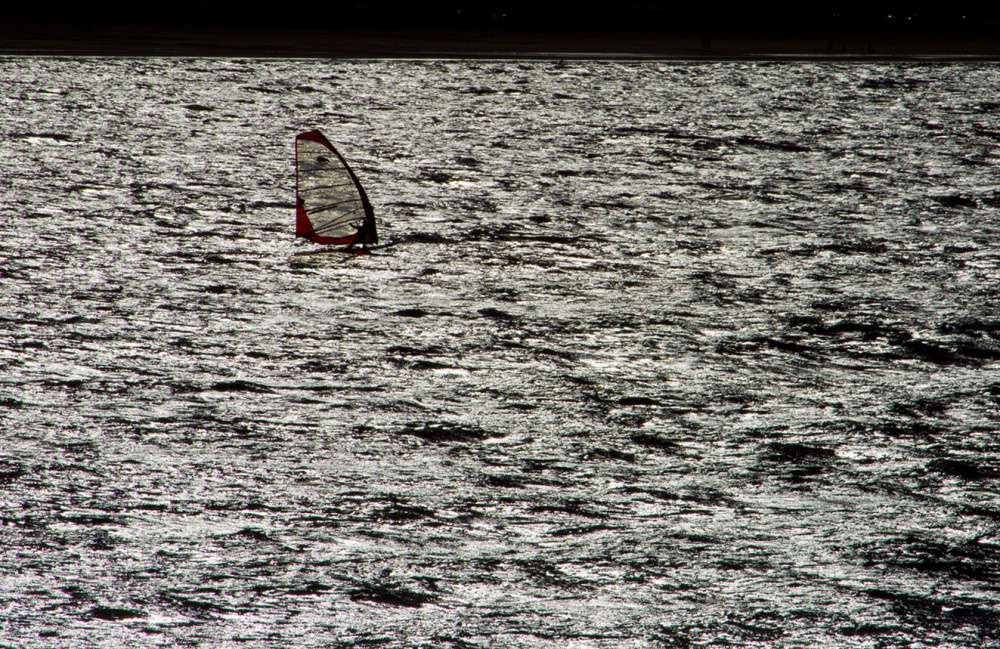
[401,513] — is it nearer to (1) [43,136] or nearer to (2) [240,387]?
(2) [240,387]

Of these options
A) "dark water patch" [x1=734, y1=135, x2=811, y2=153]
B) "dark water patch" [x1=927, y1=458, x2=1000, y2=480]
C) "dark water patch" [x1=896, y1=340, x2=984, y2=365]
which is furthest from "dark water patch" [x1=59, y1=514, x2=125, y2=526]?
"dark water patch" [x1=734, y1=135, x2=811, y2=153]

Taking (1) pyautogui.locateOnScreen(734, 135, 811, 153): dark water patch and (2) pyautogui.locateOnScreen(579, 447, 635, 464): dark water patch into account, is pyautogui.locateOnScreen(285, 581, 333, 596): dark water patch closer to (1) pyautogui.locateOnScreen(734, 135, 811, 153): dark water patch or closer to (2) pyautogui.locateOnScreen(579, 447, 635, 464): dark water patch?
(2) pyautogui.locateOnScreen(579, 447, 635, 464): dark water patch

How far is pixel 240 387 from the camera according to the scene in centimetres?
313

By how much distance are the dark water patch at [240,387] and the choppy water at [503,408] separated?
0.04 ft

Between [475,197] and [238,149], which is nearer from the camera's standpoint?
[475,197]

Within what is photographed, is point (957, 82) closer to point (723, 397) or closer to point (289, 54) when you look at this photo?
point (289, 54)

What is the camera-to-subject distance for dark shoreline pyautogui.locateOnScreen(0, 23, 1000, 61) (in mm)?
12391

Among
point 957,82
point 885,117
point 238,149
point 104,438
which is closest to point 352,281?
point 104,438

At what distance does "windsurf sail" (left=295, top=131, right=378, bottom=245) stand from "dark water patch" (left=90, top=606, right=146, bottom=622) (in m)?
2.77

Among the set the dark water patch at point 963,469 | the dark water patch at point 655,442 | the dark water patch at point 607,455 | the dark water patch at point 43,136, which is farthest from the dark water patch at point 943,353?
the dark water patch at point 43,136

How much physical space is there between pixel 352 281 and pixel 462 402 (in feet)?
4.10

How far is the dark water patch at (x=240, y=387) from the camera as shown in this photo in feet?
10.2

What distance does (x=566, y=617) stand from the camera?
2.04m

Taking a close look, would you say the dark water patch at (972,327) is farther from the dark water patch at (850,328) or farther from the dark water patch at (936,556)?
the dark water patch at (936,556)
